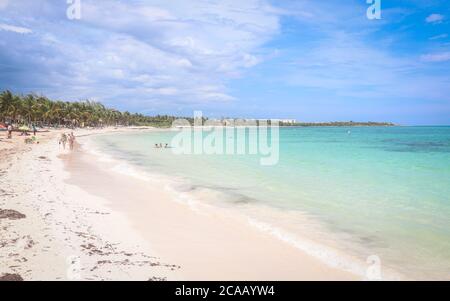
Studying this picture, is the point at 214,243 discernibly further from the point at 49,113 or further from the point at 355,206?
the point at 49,113

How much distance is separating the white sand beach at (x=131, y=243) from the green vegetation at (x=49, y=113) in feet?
199

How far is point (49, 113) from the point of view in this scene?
7881 cm

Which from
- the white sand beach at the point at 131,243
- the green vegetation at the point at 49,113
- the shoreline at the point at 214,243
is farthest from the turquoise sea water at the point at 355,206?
the green vegetation at the point at 49,113

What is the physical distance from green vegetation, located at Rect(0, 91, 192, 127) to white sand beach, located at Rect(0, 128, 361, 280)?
6073cm

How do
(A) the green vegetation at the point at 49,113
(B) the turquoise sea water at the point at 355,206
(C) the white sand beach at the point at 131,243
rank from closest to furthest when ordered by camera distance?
(C) the white sand beach at the point at 131,243 → (B) the turquoise sea water at the point at 355,206 → (A) the green vegetation at the point at 49,113

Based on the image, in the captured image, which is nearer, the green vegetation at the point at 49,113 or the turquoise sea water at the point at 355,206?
the turquoise sea water at the point at 355,206

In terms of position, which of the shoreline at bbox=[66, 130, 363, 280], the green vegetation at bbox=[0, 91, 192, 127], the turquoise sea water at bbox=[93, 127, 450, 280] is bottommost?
the turquoise sea water at bbox=[93, 127, 450, 280]

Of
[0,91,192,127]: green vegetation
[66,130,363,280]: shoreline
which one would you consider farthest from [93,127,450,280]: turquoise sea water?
[0,91,192,127]: green vegetation

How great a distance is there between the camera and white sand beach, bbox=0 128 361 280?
5.89 meters

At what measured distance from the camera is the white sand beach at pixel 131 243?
5895mm

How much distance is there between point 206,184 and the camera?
16906mm

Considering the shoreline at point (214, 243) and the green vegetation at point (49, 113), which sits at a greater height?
the green vegetation at point (49, 113)

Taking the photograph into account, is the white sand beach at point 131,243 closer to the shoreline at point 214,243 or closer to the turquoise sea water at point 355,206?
the shoreline at point 214,243

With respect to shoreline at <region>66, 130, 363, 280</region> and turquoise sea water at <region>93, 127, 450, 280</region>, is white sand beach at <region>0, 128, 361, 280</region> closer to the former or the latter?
shoreline at <region>66, 130, 363, 280</region>
